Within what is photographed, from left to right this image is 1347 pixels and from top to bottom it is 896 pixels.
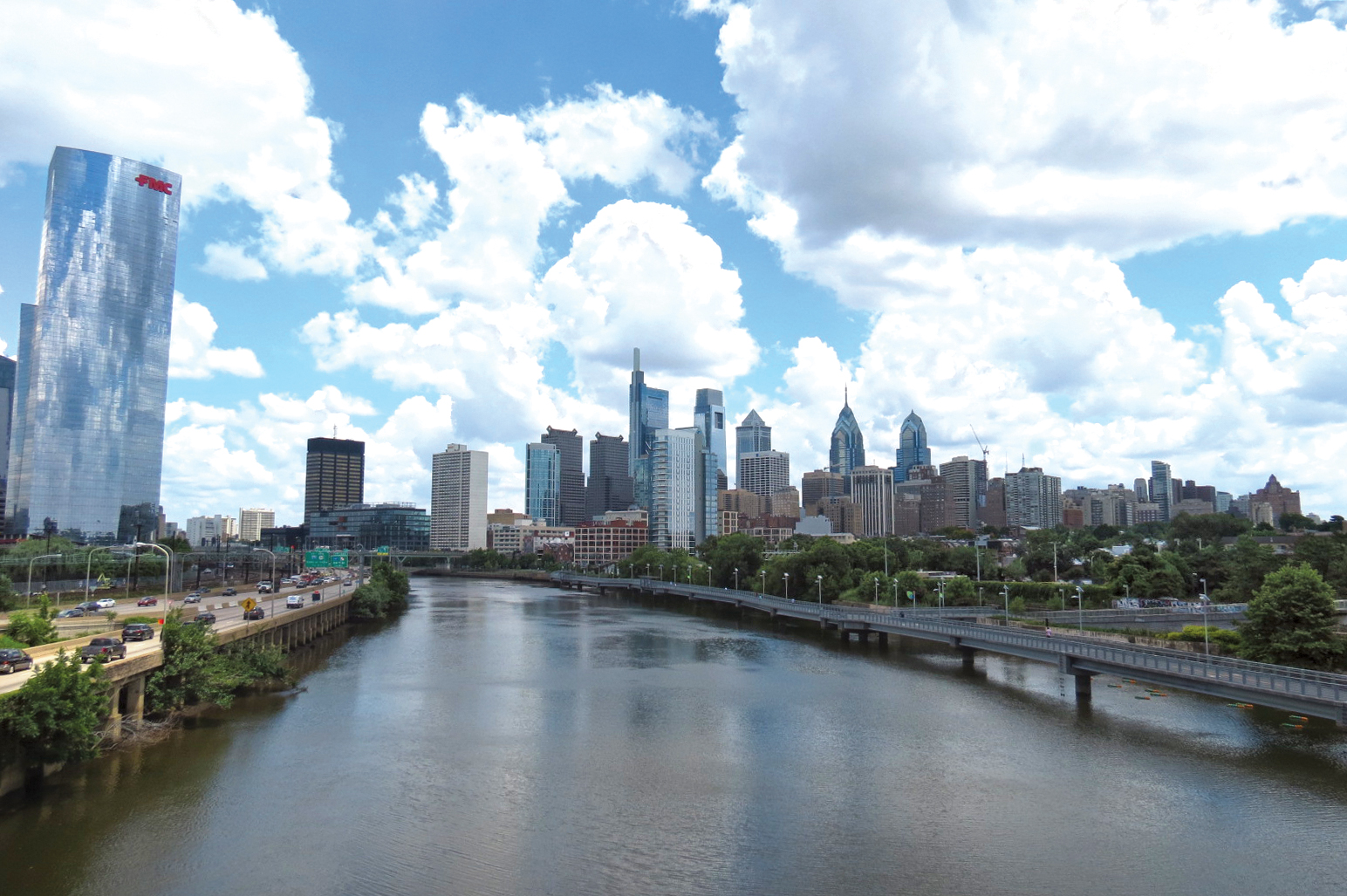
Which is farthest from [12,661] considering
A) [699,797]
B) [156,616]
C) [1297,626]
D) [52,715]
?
[1297,626]

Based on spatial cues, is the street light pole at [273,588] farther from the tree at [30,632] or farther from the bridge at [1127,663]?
the bridge at [1127,663]

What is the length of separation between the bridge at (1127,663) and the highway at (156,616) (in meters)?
56.5

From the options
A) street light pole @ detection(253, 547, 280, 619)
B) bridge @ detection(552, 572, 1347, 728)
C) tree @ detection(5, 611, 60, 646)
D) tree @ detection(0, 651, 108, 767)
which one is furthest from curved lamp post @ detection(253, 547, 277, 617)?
bridge @ detection(552, 572, 1347, 728)

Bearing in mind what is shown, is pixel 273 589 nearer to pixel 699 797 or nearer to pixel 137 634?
pixel 137 634

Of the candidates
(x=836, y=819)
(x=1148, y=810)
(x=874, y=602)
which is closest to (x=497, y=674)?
(x=836, y=819)

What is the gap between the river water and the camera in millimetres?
29312

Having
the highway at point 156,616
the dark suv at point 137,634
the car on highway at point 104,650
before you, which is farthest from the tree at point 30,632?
the car on highway at point 104,650

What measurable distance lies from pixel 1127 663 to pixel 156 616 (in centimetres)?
7576

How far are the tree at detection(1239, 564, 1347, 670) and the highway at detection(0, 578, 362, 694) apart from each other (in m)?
69.4

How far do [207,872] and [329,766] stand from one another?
13.1 m

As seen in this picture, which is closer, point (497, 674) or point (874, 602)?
point (497, 674)

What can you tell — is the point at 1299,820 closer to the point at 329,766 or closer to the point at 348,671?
the point at 329,766

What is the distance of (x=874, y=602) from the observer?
122000 millimetres

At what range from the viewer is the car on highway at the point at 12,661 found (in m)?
42.0
